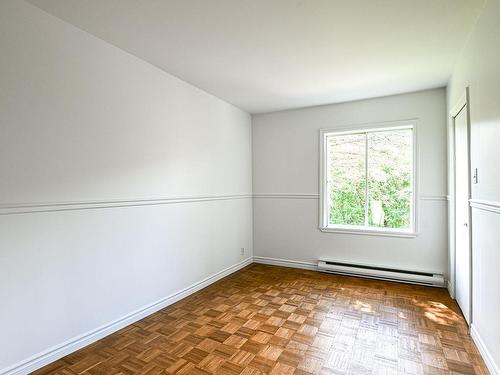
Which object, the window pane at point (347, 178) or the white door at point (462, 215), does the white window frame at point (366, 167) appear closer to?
the window pane at point (347, 178)

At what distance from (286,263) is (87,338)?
2920mm

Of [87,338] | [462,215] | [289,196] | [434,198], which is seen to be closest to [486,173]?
[462,215]

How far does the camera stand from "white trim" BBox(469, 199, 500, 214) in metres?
1.72

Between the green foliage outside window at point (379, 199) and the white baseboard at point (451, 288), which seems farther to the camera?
the green foliage outside window at point (379, 199)

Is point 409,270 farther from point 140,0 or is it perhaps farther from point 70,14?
point 70,14

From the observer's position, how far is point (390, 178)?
3.86 metres

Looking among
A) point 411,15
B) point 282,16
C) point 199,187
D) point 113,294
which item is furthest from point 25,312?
point 411,15

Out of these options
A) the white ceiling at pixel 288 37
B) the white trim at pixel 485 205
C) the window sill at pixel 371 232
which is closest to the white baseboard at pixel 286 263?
the window sill at pixel 371 232

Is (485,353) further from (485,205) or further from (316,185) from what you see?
(316,185)

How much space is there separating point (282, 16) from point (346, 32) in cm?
58

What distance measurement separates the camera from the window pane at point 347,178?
4055mm

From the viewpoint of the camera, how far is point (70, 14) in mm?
1976

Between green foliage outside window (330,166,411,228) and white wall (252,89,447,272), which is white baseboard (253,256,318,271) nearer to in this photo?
white wall (252,89,447,272)

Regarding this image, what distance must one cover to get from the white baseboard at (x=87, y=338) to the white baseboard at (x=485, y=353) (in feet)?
8.95
